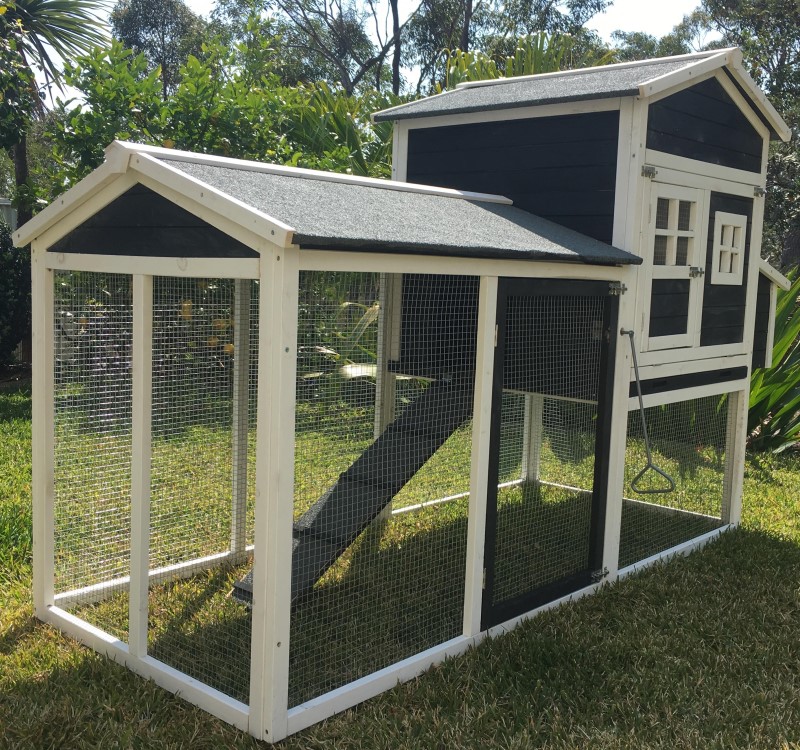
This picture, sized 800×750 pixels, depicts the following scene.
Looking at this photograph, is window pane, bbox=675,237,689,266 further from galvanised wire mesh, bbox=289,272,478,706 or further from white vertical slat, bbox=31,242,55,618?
white vertical slat, bbox=31,242,55,618

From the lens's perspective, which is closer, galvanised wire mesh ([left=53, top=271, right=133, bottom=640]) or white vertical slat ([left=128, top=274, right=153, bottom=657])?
white vertical slat ([left=128, top=274, right=153, bottom=657])

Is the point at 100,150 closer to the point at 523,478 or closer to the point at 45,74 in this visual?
the point at 523,478

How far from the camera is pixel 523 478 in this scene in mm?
6336

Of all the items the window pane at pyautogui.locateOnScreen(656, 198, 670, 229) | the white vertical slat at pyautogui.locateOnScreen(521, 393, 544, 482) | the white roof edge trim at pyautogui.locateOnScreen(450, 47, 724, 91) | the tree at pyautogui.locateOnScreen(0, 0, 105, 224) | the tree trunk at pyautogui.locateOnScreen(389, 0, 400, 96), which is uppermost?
the tree trunk at pyautogui.locateOnScreen(389, 0, 400, 96)

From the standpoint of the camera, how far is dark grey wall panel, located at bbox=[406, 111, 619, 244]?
4375mm

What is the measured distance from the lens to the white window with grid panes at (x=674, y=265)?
14.6ft

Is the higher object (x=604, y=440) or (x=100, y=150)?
(x=100, y=150)

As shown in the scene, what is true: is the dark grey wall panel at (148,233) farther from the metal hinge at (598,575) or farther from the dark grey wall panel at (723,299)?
the dark grey wall panel at (723,299)

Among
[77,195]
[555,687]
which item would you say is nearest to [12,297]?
[77,195]

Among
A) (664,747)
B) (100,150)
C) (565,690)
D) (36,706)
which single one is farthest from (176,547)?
(100,150)

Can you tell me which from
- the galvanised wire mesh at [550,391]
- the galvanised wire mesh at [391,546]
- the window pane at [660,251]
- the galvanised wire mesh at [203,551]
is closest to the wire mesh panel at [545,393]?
the galvanised wire mesh at [550,391]

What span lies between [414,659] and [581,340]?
5.65 feet

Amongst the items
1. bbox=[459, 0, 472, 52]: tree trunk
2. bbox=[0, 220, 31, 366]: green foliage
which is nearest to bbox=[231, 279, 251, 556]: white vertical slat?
bbox=[0, 220, 31, 366]: green foliage

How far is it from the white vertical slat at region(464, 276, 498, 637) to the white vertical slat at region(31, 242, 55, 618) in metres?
1.75
